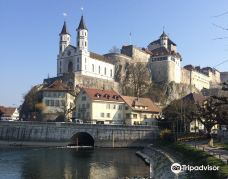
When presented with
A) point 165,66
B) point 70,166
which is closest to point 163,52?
point 165,66

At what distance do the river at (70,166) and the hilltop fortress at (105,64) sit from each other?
195 feet

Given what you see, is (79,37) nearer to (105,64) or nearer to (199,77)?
(105,64)

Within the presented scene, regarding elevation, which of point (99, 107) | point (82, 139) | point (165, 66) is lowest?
point (82, 139)

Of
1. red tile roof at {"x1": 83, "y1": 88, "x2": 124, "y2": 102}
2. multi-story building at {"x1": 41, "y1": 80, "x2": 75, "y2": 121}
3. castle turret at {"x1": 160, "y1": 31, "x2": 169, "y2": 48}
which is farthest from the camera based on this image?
castle turret at {"x1": 160, "y1": 31, "x2": 169, "y2": 48}

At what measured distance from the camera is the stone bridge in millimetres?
77438

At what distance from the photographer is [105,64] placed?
132375 mm

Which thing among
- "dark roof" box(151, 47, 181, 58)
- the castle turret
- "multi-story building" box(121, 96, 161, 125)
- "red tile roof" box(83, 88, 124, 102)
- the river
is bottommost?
the river

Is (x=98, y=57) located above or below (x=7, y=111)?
above

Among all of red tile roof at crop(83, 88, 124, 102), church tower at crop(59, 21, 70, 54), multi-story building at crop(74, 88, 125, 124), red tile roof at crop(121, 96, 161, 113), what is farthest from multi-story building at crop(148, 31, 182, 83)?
multi-story building at crop(74, 88, 125, 124)

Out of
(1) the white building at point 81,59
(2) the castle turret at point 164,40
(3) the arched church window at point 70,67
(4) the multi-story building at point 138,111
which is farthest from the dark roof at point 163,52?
(4) the multi-story building at point 138,111

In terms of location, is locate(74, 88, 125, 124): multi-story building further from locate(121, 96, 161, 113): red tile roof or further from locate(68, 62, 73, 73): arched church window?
locate(68, 62, 73, 73): arched church window

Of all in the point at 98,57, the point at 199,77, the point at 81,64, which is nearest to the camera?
the point at 81,64

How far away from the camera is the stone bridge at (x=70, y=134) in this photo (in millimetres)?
77438

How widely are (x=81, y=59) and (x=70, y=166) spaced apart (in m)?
76.1
